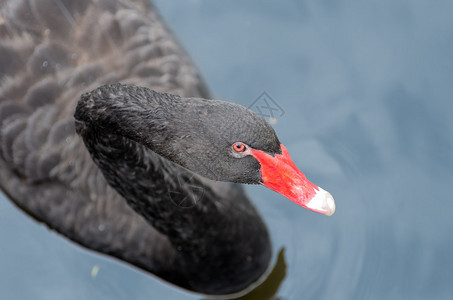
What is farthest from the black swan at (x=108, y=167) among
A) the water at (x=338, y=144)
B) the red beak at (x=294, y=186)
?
the red beak at (x=294, y=186)

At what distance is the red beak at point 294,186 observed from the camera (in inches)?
101

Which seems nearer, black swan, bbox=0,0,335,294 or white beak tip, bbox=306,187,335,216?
white beak tip, bbox=306,187,335,216

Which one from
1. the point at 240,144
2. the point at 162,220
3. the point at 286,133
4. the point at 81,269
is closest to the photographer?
the point at 240,144

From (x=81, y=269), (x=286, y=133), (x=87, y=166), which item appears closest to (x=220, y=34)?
(x=286, y=133)

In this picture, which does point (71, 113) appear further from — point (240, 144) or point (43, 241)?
point (240, 144)

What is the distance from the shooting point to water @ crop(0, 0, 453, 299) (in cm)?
384

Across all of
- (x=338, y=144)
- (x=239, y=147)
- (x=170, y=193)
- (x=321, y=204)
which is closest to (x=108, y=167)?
(x=170, y=193)

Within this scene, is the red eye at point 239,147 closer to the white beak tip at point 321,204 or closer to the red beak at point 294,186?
the red beak at point 294,186

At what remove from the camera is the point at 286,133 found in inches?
166

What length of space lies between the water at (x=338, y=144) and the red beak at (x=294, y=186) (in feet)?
4.33

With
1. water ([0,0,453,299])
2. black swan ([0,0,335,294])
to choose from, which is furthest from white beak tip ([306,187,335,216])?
water ([0,0,453,299])

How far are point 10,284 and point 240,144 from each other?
89.5 inches

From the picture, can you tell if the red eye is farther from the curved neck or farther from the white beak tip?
the white beak tip

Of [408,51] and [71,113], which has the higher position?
[408,51]
